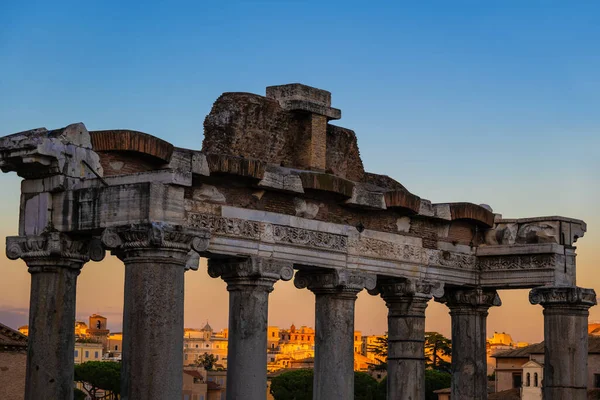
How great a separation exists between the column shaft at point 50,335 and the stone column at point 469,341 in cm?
798

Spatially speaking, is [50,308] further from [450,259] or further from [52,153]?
[450,259]

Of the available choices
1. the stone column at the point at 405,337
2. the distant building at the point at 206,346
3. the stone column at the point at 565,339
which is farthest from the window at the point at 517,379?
the distant building at the point at 206,346

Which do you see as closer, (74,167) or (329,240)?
(74,167)

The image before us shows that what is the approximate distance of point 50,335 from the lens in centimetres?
1678

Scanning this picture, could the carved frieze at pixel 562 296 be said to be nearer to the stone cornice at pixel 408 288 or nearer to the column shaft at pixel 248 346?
the stone cornice at pixel 408 288

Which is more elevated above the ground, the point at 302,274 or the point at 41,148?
the point at 41,148

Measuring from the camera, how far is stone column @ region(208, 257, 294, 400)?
18172 mm

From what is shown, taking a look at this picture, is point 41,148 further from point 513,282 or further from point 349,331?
point 513,282

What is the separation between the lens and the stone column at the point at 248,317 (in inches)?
715

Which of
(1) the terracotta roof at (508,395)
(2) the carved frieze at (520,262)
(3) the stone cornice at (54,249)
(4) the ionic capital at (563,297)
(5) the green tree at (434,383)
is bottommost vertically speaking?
(1) the terracotta roof at (508,395)

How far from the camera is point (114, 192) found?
16125 millimetres

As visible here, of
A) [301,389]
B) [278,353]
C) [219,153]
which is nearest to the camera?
[219,153]

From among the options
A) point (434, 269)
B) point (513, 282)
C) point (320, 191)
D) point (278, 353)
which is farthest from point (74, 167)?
point (278, 353)

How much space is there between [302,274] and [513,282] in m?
4.18
